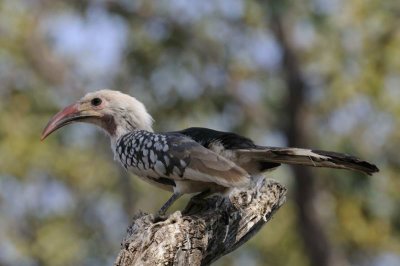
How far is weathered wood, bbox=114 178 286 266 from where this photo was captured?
5.45m

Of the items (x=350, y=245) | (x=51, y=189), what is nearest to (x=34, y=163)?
(x=51, y=189)

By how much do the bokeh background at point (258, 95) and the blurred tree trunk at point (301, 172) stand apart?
0.08 feet

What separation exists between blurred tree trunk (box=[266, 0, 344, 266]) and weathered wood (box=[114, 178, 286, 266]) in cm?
965

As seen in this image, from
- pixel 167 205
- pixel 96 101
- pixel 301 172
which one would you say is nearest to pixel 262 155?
pixel 167 205

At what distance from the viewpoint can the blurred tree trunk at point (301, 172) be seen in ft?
52.8

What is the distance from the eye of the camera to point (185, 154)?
20.9 feet

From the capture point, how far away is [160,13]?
17719 millimetres

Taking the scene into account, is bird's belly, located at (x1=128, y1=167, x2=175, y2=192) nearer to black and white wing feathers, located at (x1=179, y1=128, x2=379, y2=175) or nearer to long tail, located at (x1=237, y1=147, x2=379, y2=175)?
black and white wing feathers, located at (x1=179, y1=128, x2=379, y2=175)

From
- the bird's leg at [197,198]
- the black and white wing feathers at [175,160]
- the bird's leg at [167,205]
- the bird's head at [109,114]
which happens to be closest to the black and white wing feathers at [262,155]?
the black and white wing feathers at [175,160]

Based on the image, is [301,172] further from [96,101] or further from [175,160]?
[175,160]

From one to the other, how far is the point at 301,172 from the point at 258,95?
2.43 m

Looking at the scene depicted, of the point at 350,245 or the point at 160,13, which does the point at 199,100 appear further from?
the point at 350,245

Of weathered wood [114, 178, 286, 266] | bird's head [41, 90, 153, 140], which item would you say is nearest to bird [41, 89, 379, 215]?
bird's head [41, 90, 153, 140]

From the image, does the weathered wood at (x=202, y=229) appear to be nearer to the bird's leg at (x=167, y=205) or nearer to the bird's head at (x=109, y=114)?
the bird's leg at (x=167, y=205)
